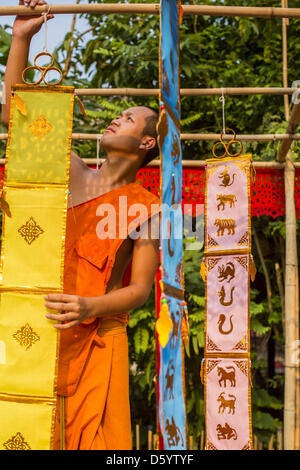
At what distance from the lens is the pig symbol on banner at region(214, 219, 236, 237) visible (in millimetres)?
3705

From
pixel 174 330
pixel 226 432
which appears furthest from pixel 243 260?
pixel 174 330

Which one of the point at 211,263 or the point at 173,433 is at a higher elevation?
the point at 211,263

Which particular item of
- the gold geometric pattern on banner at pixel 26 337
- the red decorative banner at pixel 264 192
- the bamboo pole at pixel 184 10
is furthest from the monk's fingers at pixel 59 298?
the red decorative banner at pixel 264 192

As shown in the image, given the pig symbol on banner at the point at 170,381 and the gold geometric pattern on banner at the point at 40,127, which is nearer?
the pig symbol on banner at the point at 170,381

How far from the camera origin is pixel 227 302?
12.2 ft

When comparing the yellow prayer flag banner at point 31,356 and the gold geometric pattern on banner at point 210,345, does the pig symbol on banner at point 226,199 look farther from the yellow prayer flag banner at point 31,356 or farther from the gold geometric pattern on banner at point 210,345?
the yellow prayer flag banner at point 31,356

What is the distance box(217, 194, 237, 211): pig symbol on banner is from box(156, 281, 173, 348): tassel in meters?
1.98

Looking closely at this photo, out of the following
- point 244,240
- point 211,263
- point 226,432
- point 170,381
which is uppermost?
point 244,240

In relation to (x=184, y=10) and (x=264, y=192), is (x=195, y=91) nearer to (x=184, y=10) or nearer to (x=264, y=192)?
(x=184, y=10)

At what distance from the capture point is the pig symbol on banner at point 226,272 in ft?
12.1

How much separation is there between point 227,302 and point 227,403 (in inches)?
22.8

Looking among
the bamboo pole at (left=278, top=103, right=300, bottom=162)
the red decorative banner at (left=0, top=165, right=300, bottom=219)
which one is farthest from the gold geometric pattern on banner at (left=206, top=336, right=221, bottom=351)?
the bamboo pole at (left=278, top=103, right=300, bottom=162)
